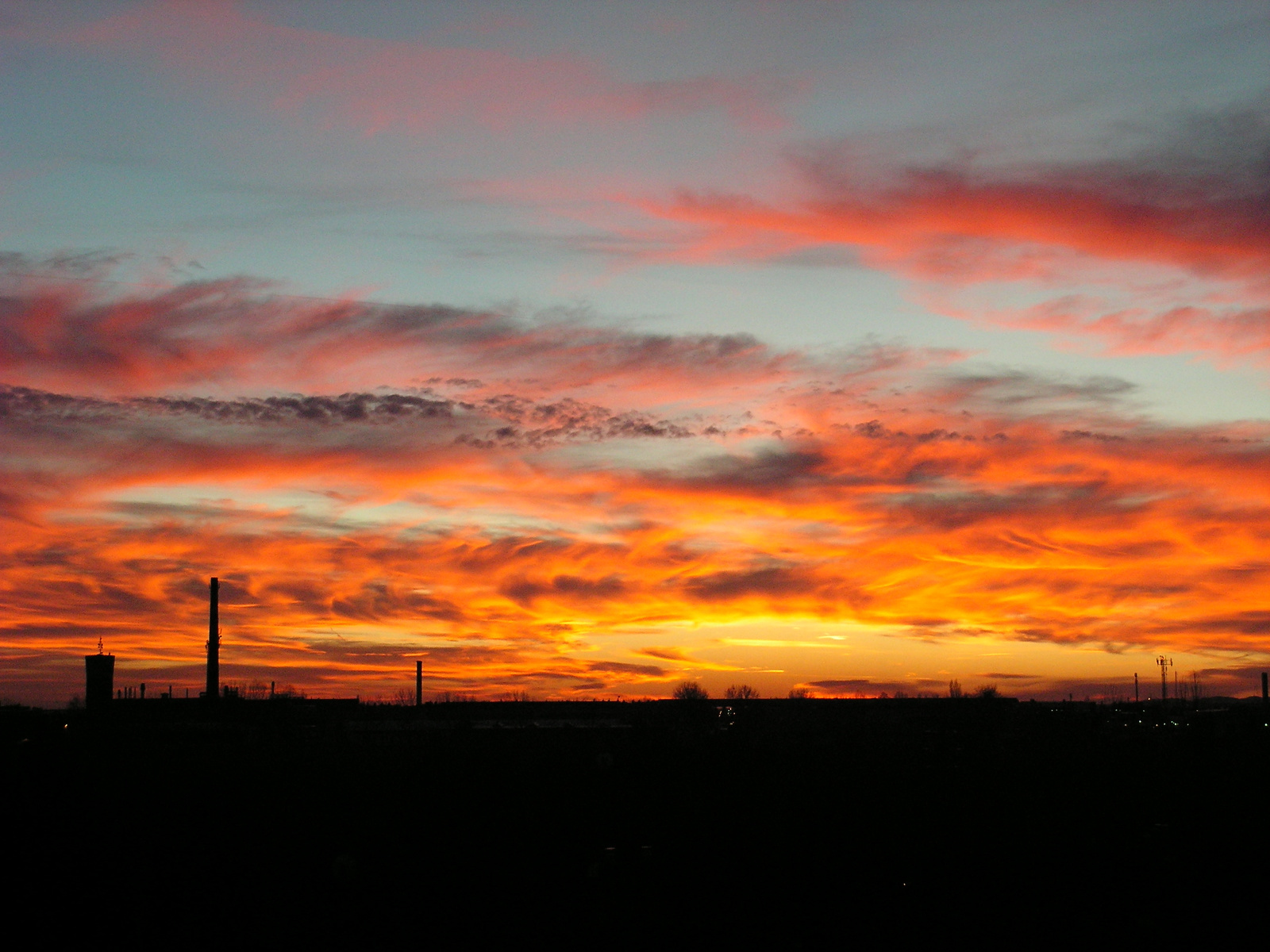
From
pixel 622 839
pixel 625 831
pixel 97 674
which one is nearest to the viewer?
pixel 622 839

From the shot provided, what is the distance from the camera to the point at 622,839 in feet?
106

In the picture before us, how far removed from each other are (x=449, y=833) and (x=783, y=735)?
39.9 m

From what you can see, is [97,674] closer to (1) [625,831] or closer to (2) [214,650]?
(2) [214,650]

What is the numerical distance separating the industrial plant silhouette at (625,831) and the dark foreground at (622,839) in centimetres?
12

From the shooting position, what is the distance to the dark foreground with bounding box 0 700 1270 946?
24469 millimetres

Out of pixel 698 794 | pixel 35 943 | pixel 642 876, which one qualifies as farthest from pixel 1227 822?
pixel 35 943

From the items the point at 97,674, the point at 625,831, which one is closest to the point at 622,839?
the point at 625,831

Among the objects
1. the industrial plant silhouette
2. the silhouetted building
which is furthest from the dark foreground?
the silhouetted building

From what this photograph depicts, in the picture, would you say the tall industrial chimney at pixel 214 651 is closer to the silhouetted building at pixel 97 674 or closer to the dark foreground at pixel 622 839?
the silhouetted building at pixel 97 674

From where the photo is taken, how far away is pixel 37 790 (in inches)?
1465

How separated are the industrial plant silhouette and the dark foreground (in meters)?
0.12

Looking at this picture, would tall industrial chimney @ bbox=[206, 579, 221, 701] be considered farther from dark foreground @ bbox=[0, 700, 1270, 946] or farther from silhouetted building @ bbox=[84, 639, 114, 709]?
dark foreground @ bbox=[0, 700, 1270, 946]

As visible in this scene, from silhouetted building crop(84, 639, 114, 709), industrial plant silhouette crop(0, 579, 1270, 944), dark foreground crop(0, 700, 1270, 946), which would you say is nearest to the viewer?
dark foreground crop(0, 700, 1270, 946)

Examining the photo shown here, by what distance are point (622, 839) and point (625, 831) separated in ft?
3.93
